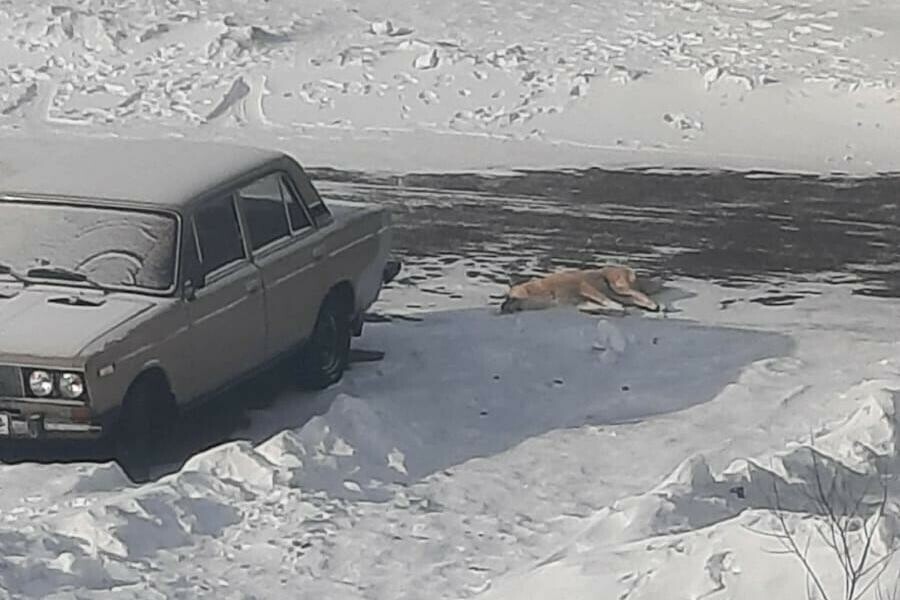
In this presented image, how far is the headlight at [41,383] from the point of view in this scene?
9312 mm

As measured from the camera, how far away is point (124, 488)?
9.30m

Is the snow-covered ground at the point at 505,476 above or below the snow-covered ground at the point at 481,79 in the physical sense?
above

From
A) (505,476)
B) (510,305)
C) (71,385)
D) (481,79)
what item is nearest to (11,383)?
(71,385)

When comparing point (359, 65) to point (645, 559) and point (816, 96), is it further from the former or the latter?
point (645, 559)

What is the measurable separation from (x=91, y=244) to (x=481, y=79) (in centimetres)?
1404

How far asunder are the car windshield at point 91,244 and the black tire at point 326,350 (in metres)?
1.42

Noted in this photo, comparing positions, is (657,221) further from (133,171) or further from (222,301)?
(222,301)

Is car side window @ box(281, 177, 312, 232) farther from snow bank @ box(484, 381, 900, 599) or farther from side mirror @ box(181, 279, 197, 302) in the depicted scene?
snow bank @ box(484, 381, 900, 599)

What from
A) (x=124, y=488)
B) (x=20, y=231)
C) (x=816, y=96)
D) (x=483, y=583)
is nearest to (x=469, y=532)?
(x=483, y=583)

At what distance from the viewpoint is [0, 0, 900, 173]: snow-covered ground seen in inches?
848

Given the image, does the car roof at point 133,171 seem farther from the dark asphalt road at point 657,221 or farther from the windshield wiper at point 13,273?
the dark asphalt road at point 657,221

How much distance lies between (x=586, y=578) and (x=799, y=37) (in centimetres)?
1971

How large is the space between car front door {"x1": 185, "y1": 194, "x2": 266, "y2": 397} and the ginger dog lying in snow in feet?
10.4

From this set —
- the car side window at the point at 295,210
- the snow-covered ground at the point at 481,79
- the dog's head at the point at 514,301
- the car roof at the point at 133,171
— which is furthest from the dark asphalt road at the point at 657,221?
the car roof at the point at 133,171
